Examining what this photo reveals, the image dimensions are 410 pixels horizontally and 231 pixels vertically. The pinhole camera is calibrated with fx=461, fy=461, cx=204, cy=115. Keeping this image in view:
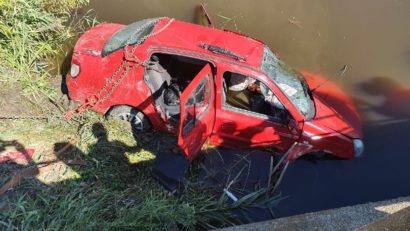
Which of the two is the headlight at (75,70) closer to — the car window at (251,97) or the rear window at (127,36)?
the rear window at (127,36)

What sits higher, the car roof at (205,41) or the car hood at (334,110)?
the car roof at (205,41)

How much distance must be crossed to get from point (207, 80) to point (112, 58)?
4.49 feet

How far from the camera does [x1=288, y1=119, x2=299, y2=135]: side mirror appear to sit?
619cm

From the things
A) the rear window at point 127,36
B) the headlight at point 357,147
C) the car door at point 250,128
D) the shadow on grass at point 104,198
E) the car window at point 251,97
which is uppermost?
the rear window at point 127,36

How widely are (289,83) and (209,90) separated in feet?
3.85

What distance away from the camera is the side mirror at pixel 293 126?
6.19 meters

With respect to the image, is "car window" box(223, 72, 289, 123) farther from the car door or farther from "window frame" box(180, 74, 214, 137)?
"window frame" box(180, 74, 214, 137)

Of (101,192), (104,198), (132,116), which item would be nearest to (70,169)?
(101,192)

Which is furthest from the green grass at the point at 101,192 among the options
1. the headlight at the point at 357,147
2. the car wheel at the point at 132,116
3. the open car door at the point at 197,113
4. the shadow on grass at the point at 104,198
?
the headlight at the point at 357,147

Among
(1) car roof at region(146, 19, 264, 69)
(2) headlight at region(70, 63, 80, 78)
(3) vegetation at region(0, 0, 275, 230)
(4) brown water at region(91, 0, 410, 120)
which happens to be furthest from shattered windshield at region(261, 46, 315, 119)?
(2) headlight at region(70, 63, 80, 78)

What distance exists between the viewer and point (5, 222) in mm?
4922

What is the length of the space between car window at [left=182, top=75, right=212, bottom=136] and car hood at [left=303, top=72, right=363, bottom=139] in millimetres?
1570

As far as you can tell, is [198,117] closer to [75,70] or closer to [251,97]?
[251,97]

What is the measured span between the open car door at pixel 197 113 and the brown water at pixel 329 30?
11.2ft
